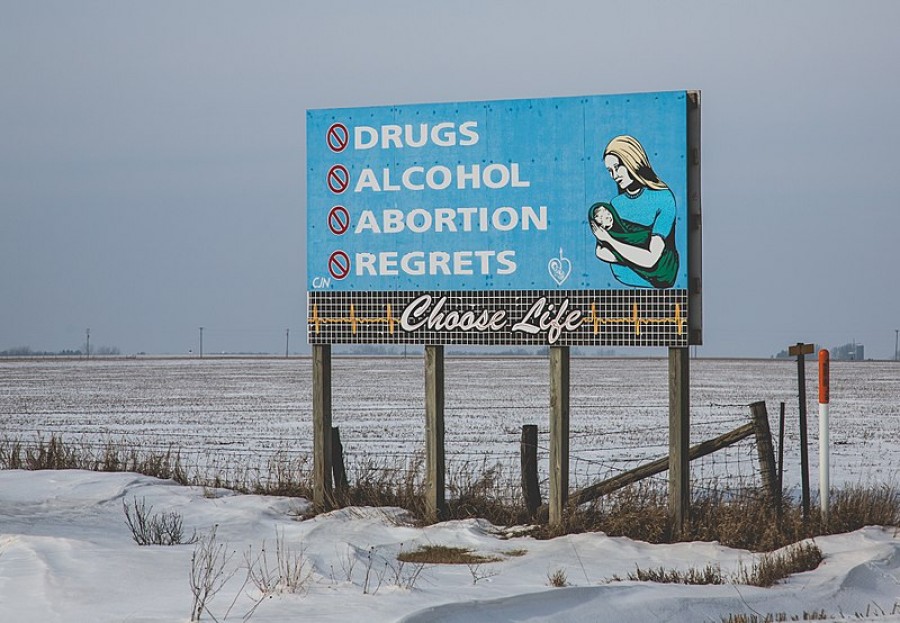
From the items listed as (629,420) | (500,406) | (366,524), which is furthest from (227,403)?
(366,524)

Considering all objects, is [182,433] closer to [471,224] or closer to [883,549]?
[471,224]

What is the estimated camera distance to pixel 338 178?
12.6m

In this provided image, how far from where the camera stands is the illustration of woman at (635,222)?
11148mm

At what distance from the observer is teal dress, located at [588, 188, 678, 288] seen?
438 inches

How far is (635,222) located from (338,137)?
3.64 meters

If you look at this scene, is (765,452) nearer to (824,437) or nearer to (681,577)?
(824,437)

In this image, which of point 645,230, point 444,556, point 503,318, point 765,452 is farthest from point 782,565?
point 503,318

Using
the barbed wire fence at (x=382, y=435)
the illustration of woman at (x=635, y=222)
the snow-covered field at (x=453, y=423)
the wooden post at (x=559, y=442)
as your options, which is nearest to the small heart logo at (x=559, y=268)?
the illustration of woman at (x=635, y=222)

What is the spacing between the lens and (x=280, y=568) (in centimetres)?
788

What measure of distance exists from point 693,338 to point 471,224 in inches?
105

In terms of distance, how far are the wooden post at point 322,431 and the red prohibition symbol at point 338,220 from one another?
1406mm

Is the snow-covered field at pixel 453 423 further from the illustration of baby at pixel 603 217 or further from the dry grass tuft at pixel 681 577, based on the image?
the dry grass tuft at pixel 681 577

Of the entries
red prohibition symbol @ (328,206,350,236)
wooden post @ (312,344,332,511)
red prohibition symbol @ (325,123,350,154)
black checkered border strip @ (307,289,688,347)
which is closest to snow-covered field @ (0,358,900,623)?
wooden post @ (312,344,332,511)

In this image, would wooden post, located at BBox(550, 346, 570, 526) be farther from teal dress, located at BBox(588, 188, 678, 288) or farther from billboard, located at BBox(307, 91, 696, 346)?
teal dress, located at BBox(588, 188, 678, 288)
